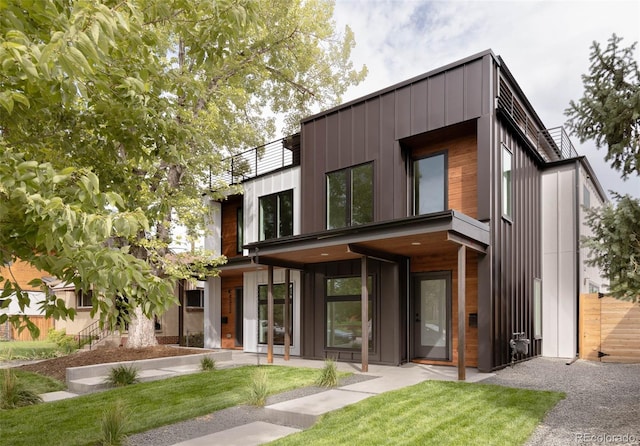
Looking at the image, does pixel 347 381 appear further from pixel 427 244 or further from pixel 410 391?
pixel 427 244

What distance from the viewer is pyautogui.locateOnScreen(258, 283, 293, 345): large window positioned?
1455cm

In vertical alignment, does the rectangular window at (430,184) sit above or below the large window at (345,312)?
above

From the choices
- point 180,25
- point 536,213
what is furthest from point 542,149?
point 180,25

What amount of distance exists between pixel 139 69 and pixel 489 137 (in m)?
8.29

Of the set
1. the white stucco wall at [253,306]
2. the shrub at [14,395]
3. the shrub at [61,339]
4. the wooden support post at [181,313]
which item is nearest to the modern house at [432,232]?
the white stucco wall at [253,306]

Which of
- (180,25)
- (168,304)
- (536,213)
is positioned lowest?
(168,304)

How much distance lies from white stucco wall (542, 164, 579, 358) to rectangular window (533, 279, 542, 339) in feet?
0.59

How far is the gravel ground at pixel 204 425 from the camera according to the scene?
5838mm

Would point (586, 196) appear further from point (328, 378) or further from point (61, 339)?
point (61, 339)

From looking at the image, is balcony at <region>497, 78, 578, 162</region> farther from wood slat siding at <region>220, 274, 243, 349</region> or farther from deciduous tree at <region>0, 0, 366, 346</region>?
wood slat siding at <region>220, 274, 243, 349</region>

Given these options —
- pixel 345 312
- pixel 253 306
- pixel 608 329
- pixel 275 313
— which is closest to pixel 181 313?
pixel 253 306

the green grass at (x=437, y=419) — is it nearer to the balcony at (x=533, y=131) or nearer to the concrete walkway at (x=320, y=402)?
the concrete walkway at (x=320, y=402)

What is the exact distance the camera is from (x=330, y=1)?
1764 centimetres

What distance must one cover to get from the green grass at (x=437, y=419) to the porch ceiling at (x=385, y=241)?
289 centimetres
